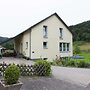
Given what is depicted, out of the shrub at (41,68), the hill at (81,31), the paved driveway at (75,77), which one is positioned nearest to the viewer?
the paved driveway at (75,77)

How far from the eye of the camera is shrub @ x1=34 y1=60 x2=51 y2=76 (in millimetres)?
14453

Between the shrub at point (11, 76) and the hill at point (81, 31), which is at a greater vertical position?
the hill at point (81, 31)

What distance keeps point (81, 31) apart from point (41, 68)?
215 feet

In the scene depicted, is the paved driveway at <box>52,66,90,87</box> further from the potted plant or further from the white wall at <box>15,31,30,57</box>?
the white wall at <box>15,31,30,57</box>

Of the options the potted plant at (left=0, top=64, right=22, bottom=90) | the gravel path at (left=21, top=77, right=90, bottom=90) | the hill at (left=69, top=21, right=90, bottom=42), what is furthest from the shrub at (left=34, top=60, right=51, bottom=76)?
the hill at (left=69, top=21, right=90, bottom=42)

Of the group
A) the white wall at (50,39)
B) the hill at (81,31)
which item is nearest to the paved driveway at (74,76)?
the white wall at (50,39)

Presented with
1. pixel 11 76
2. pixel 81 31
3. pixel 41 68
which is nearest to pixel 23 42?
pixel 41 68

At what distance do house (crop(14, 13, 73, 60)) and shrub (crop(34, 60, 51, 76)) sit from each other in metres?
21.7

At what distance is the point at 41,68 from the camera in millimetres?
14570

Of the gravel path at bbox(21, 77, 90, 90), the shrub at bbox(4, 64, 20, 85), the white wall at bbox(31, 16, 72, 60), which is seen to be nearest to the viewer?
the shrub at bbox(4, 64, 20, 85)

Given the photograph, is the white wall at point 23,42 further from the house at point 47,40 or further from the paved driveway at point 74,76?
the paved driveway at point 74,76

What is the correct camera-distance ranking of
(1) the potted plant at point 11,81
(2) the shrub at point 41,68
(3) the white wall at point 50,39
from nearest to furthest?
(1) the potted plant at point 11,81 < (2) the shrub at point 41,68 < (3) the white wall at point 50,39

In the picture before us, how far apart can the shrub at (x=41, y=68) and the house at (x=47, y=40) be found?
21.7 meters

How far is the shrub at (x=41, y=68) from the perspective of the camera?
1445 cm
